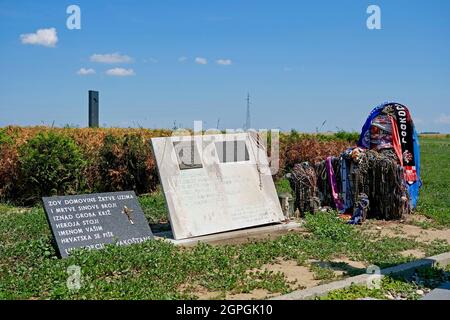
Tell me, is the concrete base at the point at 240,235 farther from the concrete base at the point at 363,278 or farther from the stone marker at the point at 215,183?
the concrete base at the point at 363,278

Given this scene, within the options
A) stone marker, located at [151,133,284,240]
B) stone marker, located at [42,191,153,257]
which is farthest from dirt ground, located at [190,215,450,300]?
stone marker, located at [42,191,153,257]

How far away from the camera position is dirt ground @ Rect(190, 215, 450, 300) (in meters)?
5.51

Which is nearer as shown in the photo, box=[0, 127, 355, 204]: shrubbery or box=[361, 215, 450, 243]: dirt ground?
box=[361, 215, 450, 243]: dirt ground

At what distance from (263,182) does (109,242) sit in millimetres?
2870

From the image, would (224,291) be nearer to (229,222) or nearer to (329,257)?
(329,257)

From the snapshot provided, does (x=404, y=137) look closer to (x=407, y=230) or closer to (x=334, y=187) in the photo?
(x=334, y=187)

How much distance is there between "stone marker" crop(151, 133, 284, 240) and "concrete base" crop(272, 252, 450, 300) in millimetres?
2661

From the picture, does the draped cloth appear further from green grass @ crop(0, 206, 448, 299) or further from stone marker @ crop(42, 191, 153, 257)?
stone marker @ crop(42, 191, 153, 257)

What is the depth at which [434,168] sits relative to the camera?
2219 cm

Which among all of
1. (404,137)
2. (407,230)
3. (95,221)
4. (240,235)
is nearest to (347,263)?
(240,235)

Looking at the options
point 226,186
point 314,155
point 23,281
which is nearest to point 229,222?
point 226,186

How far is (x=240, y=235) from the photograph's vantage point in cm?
825

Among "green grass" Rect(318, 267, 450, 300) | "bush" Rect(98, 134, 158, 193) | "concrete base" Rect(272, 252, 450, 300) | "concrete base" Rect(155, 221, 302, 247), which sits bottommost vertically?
"green grass" Rect(318, 267, 450, 300)

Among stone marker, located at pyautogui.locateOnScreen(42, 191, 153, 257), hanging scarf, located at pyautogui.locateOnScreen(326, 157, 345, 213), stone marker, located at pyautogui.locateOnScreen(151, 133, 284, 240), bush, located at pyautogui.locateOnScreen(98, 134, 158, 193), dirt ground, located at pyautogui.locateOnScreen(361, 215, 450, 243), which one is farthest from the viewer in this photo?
bush, located at pyautogui.locateOnScreen(98, 134, 158, 193)
